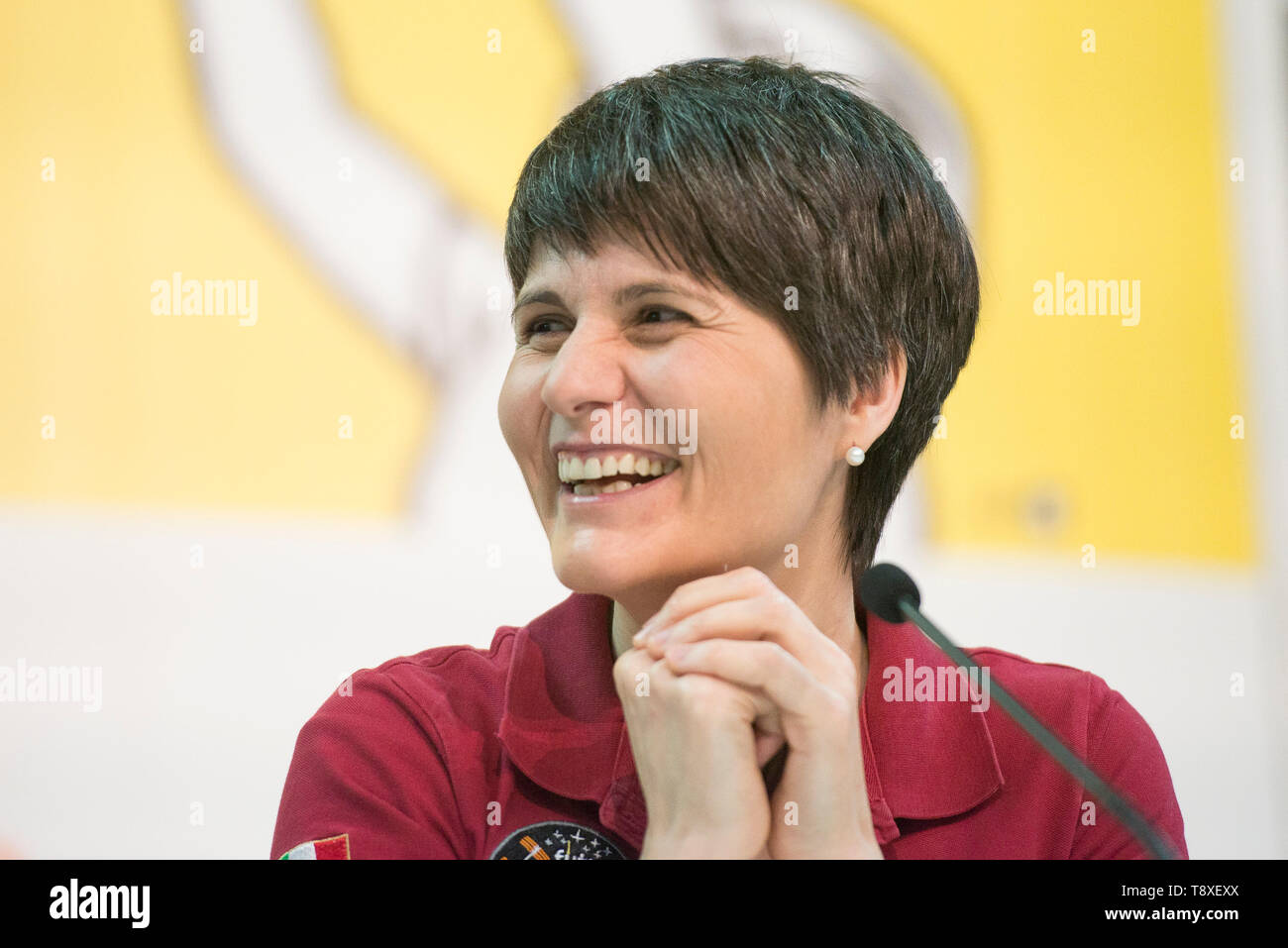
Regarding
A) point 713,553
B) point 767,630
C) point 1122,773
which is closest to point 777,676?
point 767,630

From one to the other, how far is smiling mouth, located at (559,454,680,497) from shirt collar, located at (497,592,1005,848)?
0.70ft

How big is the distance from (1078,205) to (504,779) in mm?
1413

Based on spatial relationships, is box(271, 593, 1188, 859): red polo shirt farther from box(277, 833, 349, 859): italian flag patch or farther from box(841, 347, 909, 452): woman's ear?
box(841, 347, 909, 452): woman's ear

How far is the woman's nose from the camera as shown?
1176mm

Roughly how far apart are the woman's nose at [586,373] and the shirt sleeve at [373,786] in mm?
374

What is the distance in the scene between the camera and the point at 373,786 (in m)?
1.28

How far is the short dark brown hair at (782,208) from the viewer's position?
47.8 inches

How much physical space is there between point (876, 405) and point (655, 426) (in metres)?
0.27

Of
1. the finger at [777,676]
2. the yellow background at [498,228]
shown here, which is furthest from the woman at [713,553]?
the yellow background at [498,228]
